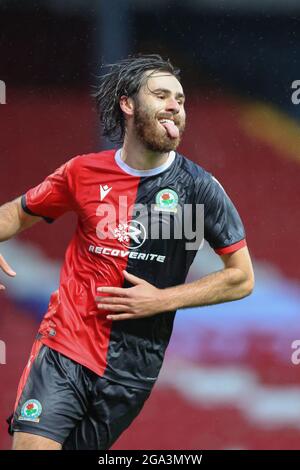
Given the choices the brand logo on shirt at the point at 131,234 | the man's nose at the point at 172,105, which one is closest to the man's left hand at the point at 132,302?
the brand logo on shirt at the point at 131,234

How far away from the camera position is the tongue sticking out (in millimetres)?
3920

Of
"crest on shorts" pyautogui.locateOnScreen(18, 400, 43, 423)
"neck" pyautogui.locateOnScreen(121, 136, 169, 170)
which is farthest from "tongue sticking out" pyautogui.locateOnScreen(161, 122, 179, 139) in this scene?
"crest on shorts" pyautogui.locateOnScreen(18, 400, 43, 423)

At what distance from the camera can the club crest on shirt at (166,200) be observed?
3.99 meters

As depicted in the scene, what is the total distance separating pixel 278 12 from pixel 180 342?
1833 mm

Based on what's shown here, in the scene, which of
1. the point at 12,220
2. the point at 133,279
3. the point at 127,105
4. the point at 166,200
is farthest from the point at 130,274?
the point at 127,105

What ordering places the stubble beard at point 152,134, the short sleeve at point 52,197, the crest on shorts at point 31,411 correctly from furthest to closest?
the short sleeve at point 52,197 → the stubble beard at point 152,134 → the crest on shorts at point 31,411

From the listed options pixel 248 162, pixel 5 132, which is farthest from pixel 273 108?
pixel 5 132

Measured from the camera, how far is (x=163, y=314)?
402 cm

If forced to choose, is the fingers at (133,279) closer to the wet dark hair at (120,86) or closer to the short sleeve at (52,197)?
the short sleeve at (52,197)

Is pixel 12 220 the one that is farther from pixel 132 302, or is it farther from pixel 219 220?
pixel 219 220

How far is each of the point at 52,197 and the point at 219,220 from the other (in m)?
0.65

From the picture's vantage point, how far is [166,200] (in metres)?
→ 3.99

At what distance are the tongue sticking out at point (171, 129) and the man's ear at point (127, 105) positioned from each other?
21 centimetres

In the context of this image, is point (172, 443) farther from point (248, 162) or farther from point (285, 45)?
point (285, 45)
